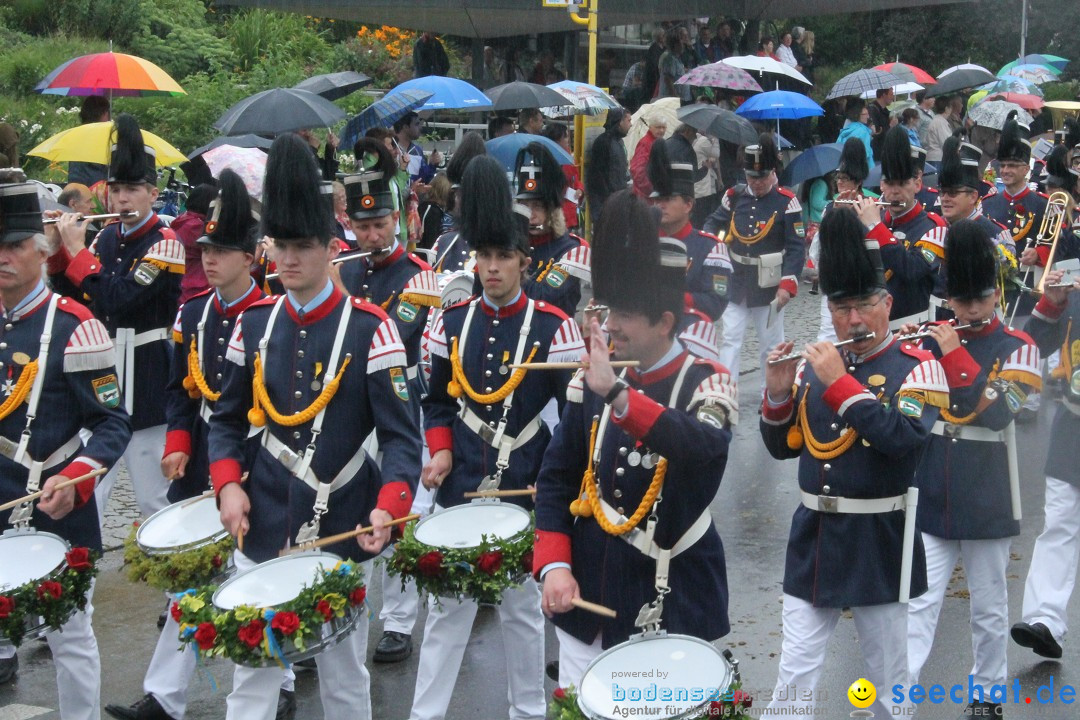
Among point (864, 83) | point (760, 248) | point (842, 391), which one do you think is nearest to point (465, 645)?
point (842, 391)

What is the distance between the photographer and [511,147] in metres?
12.3

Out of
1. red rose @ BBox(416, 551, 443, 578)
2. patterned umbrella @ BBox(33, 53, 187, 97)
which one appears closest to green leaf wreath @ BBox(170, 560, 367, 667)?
red rose @ BBox(416, 551, 443, 578)

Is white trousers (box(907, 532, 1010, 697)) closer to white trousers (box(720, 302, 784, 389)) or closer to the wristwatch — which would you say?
the wristwatch

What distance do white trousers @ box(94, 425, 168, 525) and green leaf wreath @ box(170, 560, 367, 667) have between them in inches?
107

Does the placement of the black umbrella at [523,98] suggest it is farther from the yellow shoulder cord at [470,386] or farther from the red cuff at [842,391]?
the red cuff at [842,391]

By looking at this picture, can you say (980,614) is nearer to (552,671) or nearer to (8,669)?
(552,671)

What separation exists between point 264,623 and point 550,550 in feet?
3.31

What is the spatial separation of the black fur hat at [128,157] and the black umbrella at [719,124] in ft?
25.9

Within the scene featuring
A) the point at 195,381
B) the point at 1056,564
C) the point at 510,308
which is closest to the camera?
the point at 510,308

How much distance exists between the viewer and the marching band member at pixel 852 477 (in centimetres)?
536

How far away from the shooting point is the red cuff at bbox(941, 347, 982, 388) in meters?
6.07

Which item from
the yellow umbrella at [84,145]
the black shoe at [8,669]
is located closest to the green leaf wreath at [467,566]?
the black shoe at [8,669]

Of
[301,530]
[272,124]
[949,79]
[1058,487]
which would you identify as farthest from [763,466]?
[949,79]

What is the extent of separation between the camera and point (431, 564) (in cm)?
532
